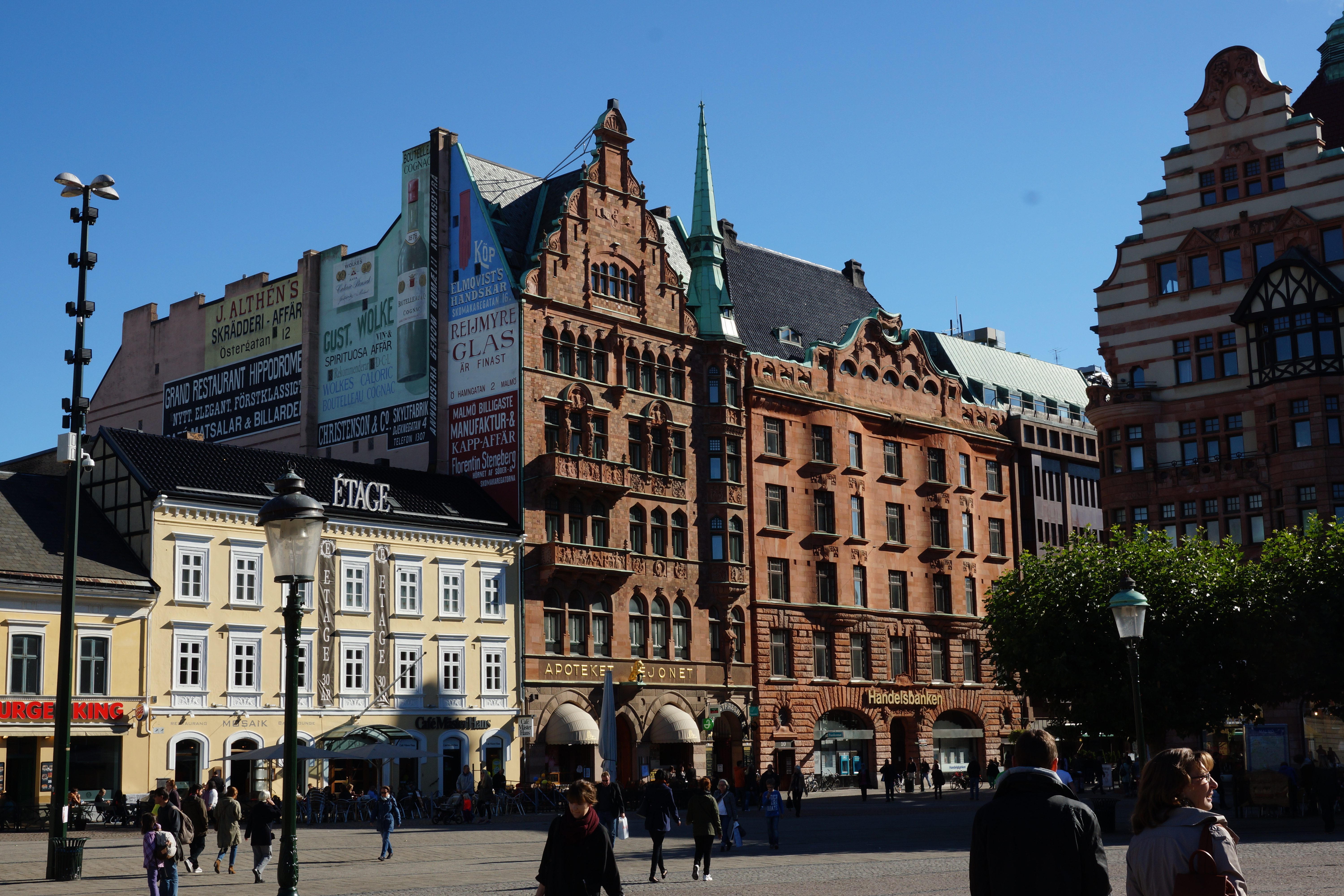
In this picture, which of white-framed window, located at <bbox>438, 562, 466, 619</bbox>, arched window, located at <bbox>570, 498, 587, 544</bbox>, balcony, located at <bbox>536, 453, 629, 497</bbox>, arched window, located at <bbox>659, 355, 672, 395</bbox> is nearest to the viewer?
white-framed window, located at <bbox>438, 562, 466, 619</bbox>

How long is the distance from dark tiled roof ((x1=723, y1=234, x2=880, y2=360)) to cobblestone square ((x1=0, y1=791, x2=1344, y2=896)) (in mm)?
31338

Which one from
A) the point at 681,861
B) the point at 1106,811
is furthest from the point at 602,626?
the point at 1106,811

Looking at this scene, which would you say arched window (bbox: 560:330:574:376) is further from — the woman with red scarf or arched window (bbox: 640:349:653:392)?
the woman with red scarf

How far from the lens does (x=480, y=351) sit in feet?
203

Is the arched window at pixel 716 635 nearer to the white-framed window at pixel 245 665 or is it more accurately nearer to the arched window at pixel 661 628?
the arched window at pixel 661 628

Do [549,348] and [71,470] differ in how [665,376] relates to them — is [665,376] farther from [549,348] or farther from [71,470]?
[71,470]

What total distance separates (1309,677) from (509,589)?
96.4 ft

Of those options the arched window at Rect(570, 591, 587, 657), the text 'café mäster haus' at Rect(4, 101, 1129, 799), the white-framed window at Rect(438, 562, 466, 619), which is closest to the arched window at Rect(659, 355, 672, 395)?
the text 'café mäster haus' at Rect(4, 101, 1129, 799)

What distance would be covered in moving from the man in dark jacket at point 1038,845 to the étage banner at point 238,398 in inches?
2458

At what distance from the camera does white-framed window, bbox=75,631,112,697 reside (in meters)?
47.6

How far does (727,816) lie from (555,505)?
86.5 ft

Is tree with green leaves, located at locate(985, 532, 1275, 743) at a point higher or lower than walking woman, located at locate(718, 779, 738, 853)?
higher

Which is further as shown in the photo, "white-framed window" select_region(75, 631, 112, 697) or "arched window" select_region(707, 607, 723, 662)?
"arched window" select_region(707, 607, 723, 662)

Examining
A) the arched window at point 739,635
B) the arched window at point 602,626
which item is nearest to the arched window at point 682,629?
the arched window at point 739,635
